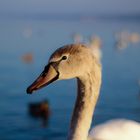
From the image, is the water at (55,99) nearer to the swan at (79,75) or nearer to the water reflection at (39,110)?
the water reflection at (39,110)

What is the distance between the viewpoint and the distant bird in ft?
24.3

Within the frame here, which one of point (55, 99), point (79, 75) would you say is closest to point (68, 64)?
point (79, 75)

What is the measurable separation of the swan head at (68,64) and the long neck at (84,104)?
6 centimetres

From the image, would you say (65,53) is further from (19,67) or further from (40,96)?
(19,67)

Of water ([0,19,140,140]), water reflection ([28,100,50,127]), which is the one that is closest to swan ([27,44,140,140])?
water ([0,19,140,140])

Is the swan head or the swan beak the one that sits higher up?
the swan head

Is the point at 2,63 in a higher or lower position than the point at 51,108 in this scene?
higher

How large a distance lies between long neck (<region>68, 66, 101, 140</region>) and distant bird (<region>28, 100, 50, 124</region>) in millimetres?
4416

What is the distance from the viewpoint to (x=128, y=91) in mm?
8695

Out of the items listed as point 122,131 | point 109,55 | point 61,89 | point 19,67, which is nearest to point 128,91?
point 61,89

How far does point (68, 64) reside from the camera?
2826mm

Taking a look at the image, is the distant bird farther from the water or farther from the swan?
the swan

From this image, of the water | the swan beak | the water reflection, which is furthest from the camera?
the water reflection

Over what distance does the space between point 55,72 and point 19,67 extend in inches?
343
